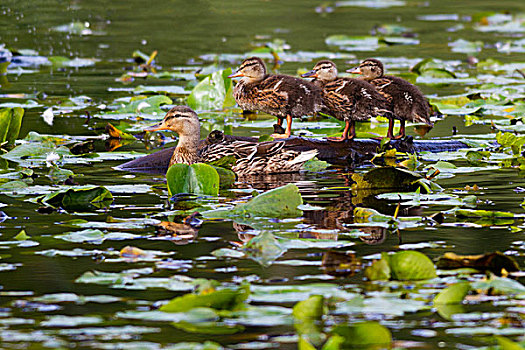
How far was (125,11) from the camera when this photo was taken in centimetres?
2608

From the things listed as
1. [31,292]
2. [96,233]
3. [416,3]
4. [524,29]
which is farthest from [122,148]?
[416,3]

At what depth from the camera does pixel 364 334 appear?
3.96 meters

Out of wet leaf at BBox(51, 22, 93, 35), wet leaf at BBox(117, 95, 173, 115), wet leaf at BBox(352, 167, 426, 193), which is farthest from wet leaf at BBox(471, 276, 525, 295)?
wet leaf at BBox(51, 22, 93, 35)

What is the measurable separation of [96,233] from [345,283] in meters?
1.92

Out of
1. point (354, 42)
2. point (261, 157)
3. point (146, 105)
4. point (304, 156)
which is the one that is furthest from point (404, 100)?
point (354, 42)

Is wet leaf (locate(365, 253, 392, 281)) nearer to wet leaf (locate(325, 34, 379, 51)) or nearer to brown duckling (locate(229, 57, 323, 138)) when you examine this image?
brown duckling (locate(229, 57, 323, 138))

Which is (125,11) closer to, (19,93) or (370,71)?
(19,93)

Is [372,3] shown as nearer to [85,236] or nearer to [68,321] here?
[85,236]

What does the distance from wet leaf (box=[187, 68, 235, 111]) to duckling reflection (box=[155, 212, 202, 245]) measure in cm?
628

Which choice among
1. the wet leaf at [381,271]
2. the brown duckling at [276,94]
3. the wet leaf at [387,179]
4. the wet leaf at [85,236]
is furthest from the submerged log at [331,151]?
the wet leaf at [381,271]

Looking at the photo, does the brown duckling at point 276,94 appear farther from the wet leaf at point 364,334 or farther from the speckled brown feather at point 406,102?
the wet leaf at point 364,334

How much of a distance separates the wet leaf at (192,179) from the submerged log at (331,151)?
1722mm

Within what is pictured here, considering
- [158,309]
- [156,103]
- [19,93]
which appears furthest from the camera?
[19,93]

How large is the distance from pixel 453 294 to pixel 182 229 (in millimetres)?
2274
